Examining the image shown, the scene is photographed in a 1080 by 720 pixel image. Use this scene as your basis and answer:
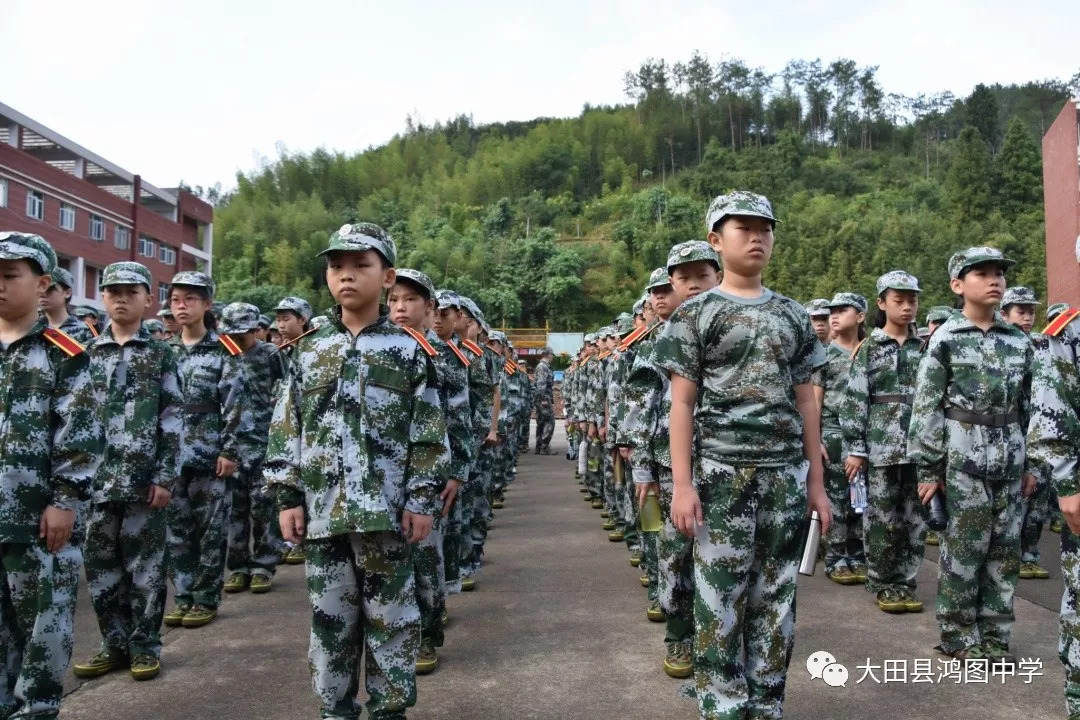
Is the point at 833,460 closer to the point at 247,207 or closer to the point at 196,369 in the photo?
the point at 196,369

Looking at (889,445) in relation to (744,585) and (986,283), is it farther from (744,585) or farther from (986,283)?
(744,585)

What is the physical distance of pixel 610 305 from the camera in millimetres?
55969

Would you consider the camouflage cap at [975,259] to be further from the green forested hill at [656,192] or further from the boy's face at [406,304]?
the green forested hill at [656,192]

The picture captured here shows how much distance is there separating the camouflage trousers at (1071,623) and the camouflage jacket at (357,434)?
2.53m

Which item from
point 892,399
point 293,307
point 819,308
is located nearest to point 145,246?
point 293,307

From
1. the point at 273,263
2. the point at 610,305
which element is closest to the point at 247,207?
the point at 273,263

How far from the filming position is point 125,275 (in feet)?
13.4

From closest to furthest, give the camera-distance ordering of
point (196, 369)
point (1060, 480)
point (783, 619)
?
point (783, 619), point (1060, 480), point (196, 369)

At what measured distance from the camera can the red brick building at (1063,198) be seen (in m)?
19.4

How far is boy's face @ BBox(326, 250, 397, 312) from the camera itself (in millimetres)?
2926

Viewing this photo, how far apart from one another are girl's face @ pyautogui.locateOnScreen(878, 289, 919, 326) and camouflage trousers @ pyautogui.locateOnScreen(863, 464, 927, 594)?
966 millimetres

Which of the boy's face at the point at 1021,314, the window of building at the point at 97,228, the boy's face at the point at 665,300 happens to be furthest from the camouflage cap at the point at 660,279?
the window of building at the point at 97,228

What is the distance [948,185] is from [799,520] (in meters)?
62.0

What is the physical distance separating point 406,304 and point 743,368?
186 centimetres
